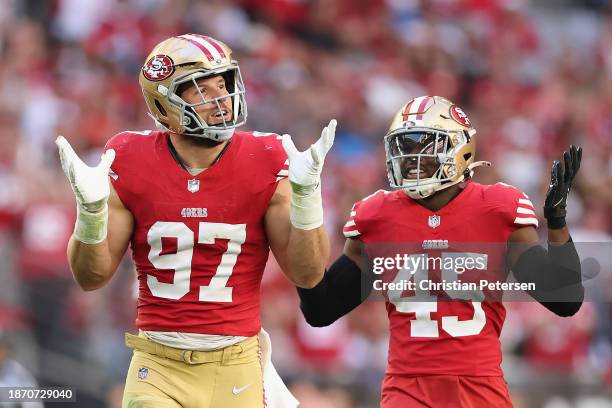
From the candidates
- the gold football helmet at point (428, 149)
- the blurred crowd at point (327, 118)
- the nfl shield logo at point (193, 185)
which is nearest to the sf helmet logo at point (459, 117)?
the gold football helmet at point (428, 149)

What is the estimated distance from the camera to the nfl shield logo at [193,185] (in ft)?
15.6

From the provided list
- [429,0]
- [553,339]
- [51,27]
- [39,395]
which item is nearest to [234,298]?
[39,395]

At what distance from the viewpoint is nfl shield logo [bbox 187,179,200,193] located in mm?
4766

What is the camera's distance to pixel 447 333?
489 centimetres

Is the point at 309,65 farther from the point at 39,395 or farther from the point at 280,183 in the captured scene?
the point at 280,183

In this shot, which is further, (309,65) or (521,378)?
(309,65)

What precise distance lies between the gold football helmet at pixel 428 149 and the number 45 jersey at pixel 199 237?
1.80 feet

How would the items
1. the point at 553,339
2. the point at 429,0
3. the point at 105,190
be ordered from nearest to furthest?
1. the point at 105,190
2. the point at 553,339
3. the point at 429,0

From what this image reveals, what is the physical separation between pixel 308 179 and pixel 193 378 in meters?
0.89

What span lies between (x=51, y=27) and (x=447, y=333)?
22.1 ft

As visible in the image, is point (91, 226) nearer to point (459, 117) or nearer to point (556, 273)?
point (459, 117)

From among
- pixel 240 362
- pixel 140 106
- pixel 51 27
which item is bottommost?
pixel 240 362

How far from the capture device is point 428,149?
5.11 metres

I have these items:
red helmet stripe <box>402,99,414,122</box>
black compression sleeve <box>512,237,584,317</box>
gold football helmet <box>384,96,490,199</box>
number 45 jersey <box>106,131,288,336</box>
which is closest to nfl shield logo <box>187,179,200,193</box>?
number 45 jersey <box>106,131,288,336</box>
